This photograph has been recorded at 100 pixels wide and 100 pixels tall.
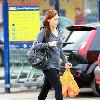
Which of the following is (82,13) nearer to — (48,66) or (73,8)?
(73,8)

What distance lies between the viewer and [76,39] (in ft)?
42.7

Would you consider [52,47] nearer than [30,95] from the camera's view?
Yes

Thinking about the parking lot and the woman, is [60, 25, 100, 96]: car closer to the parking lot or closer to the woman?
the parking lot

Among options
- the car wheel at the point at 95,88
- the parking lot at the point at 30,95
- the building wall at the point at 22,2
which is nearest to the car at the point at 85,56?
the car wheel at the point at 95,88

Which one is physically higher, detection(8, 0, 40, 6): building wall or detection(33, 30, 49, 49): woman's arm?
detection(8, 0, 40, 6): building wall

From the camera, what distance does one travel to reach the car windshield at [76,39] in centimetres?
1283

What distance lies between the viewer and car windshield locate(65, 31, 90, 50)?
12.8 meters

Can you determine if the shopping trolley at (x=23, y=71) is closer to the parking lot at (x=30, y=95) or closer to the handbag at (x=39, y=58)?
the parking lot at (x=30, y=95)

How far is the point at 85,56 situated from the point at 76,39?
0.57 meters

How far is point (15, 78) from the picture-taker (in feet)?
47.9

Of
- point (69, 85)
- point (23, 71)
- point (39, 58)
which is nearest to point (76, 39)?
point (23, 71)

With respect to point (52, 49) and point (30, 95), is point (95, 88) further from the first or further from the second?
point (52, 49)

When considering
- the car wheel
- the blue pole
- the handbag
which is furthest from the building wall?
the handbag

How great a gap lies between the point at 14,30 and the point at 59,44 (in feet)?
12.3
